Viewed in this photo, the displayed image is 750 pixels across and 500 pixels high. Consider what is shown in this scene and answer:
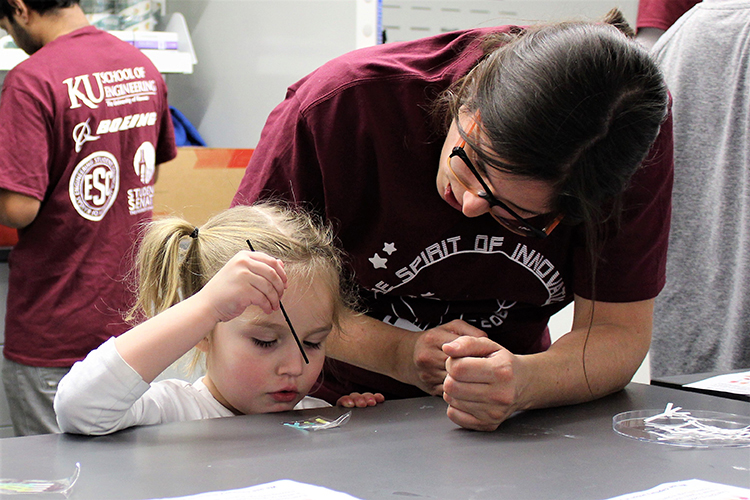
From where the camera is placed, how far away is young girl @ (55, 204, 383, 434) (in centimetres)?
89

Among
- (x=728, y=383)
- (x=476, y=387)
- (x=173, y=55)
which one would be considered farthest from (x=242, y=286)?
(x=173, y=55)

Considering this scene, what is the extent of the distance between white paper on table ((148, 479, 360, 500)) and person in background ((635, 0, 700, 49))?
4.90 feet

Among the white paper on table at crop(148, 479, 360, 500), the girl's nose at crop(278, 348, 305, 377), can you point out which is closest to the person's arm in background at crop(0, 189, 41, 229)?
the girl's nose at crop(278, 348, 305, 377)

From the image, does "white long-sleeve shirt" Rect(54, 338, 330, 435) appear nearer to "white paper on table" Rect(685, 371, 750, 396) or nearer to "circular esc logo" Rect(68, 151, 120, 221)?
"white paper on table" Rect(685, 371, 750, 396)

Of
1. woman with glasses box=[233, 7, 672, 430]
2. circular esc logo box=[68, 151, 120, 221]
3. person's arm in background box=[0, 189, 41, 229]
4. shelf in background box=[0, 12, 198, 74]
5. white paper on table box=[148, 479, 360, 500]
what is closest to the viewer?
white paper on table box=[148, 479, 360, 500]

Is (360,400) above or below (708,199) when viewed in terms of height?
below

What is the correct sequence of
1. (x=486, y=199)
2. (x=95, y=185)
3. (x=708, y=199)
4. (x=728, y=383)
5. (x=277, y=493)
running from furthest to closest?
(x=95, y=185) → (x=708, y=199) → (x=728, y=383) → (x=486, y=199) → (x=277, y=493)

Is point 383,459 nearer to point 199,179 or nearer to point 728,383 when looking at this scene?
point 728,383

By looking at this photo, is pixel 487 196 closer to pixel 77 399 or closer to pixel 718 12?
pixel 77 399

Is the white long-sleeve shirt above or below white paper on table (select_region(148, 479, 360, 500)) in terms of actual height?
below

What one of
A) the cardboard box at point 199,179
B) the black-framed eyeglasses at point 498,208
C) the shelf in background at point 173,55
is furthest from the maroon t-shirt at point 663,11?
the shelf in background at point 173,55

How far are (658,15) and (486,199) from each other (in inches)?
48.0

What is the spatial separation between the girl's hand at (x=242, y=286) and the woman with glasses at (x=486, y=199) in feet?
0.64

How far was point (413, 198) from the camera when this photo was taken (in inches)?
40.9
